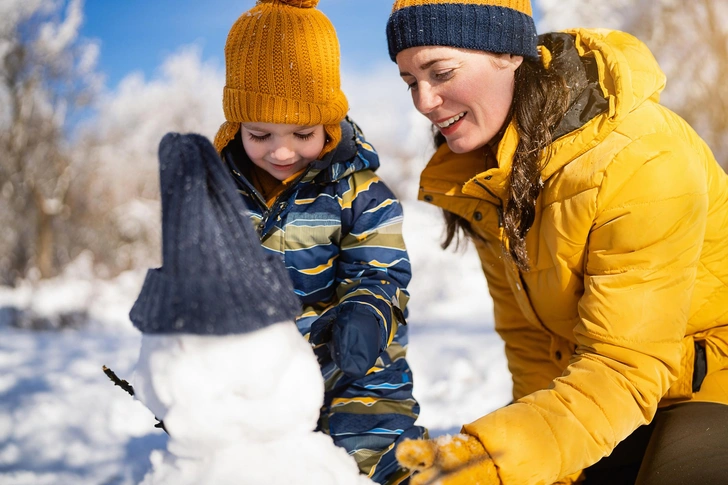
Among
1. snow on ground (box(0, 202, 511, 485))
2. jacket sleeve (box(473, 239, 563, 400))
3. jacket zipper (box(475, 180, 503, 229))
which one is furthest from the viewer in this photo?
snow on ground (box(0, 202, 511, 485))

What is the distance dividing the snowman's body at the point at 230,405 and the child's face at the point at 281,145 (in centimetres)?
74

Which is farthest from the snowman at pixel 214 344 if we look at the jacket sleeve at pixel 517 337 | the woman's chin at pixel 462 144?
the jacket sleeve at pixel 517 337

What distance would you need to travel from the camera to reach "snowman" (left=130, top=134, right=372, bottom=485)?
0.91 meters

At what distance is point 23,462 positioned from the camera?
2.33 m

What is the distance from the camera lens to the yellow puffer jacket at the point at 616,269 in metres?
1.31

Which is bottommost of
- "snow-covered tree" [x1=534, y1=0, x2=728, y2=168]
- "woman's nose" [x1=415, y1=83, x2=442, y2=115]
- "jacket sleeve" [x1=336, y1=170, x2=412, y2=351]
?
"jacket sleeve" [x1=336, y1=170, x2=412, y2=351]

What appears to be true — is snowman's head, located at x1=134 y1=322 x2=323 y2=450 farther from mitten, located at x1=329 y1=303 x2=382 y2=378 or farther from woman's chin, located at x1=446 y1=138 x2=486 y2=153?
woman's chin, located at x1=446 y1=138 x2=486 y2=153

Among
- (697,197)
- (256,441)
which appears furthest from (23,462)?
(697,197)

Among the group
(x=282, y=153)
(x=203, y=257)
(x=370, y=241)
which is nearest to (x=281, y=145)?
(x=282, y=153)

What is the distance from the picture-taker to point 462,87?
61.6 inches

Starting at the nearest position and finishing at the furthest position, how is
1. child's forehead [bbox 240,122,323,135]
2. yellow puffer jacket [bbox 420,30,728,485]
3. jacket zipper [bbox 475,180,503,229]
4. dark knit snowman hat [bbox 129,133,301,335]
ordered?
dark knit snowman hat [bbox 129,133,301,335] → yellow puffer jacket [bbox 420,30,728,485] → child's forehead [bbox 240,122,323,135] → jacket zipper [bbox 475,180,503,229]

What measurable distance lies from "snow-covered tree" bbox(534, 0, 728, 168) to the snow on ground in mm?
1958

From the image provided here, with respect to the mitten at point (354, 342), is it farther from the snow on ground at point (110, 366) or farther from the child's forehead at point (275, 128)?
the snow on ground at point (110, 366)

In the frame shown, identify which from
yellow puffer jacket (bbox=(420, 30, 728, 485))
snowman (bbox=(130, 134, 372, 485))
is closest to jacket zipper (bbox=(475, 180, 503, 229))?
yellow puffer jacket (bbox=(420, 30, 728, 485))
